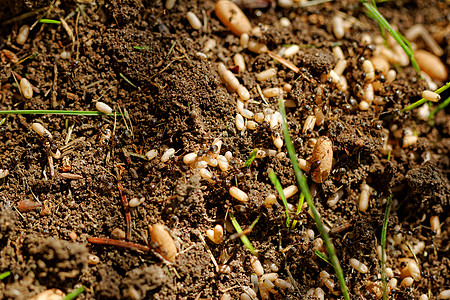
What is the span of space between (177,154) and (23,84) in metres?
1.25

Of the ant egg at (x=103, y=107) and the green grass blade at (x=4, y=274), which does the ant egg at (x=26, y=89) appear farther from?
the green grass blade at (x=4, y=274)

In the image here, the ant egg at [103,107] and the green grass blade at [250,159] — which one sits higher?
the ant egg at [103,107]

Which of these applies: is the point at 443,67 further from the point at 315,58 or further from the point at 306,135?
the point at 306,135

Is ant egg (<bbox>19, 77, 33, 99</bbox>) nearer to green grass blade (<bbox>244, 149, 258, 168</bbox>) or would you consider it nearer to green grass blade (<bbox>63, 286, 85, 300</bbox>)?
green grass blade (<bbox>63, 286, 85, 300</bbox>)

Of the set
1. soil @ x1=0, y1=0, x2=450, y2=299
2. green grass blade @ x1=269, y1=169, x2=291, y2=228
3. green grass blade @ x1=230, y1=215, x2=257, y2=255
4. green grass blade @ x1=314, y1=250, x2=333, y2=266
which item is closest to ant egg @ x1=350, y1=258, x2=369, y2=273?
soil @ x1=0, y1=0, x2=450, y2=299

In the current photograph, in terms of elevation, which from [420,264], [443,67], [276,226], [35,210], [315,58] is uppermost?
[315,58]

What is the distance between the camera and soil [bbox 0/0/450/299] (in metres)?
2.59

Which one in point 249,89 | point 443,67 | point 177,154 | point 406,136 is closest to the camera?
point 177,154

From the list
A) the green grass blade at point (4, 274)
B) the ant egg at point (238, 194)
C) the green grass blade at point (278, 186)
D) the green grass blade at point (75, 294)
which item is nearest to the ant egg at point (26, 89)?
the green grass blade at point (4, 274)

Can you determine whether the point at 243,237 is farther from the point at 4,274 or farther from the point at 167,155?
the point at 4,274

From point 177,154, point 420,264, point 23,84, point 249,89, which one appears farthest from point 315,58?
point 23,84

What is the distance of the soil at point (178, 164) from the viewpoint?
102 inches

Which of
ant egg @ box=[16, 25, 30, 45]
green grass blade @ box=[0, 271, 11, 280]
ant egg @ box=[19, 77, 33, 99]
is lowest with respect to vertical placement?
green grass blade @ box=[0, 271, 11, 280]

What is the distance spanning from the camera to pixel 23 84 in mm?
2885
